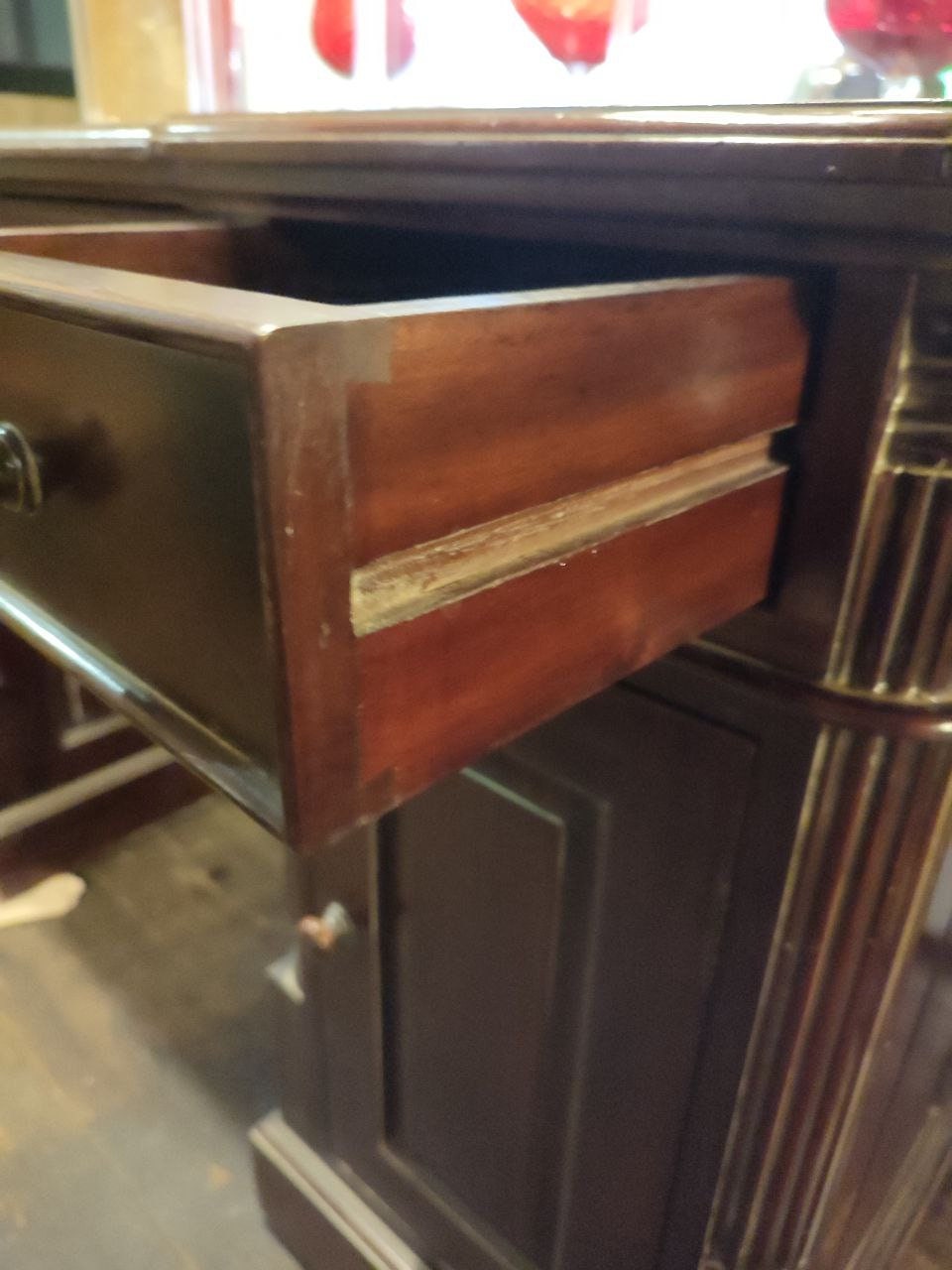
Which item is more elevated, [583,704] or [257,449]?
[257,449]

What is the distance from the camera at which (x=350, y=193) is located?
1.62 ft

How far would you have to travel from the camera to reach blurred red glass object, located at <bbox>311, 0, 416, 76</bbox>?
3.36 feet

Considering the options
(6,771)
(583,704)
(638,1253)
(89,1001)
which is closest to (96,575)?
(583,704)

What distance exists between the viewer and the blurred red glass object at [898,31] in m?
0.57

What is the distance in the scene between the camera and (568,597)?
0.35 metres

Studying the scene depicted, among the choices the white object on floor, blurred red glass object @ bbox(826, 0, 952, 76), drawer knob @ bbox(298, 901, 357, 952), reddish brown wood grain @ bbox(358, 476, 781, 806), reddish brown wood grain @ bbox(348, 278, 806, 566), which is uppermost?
blurred red glass object @ bbox(826, 0, 952, 76)

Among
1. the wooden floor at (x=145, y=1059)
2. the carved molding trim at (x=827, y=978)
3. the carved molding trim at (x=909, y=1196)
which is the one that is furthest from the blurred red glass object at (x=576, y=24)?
the wooden floor at (x=145, y=1059)

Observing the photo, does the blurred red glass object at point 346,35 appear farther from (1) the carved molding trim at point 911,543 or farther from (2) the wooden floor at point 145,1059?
(2) the wooden floor at point 145,1059

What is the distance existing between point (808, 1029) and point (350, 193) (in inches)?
20.2

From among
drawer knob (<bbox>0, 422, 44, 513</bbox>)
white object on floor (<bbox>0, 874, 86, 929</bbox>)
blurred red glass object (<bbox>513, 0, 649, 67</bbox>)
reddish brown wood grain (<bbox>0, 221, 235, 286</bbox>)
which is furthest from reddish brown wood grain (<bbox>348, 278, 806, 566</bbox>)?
white object on floor (<bbox>0, 874, 86, 929</bbox>)

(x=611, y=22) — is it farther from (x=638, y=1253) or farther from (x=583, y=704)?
(x=638, y=1253)

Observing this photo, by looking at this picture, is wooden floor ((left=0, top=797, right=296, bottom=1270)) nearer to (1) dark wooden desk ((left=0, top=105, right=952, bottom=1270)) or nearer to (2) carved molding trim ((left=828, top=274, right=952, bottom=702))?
(1) dark wooden desk ((left=0, top=105, right=952, bottom=1270))

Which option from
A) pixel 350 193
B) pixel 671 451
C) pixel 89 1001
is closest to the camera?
pixel 671 451

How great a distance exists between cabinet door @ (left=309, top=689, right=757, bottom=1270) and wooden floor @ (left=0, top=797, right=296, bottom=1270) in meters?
0.38
